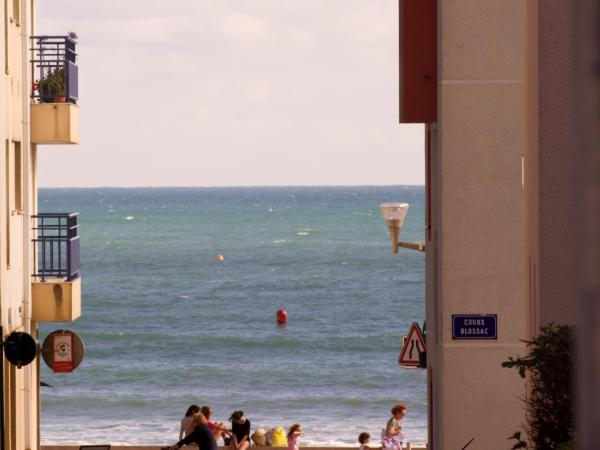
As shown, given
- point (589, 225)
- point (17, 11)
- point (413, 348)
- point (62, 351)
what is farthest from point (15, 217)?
point (589, 225)

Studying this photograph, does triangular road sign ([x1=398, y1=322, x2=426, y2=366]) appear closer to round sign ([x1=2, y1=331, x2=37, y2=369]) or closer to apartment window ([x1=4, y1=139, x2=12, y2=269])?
round sign ([x1=2, y1=331, x2=37, y2=369])

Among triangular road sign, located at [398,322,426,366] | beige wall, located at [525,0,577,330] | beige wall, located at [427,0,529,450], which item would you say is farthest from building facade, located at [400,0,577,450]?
beige wall, located at [525,0,577,330]

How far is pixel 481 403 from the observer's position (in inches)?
675

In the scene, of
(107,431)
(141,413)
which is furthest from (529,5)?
(141,413)

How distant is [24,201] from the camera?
71.2ft

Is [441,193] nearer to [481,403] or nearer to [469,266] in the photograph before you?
[469,266]

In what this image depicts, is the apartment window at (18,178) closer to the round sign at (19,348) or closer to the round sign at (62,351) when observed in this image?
the round sign at (62,351)

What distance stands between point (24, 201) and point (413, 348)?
6982 millimetres

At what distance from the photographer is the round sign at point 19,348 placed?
19.2 metres

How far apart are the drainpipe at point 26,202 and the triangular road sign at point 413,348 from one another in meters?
6.30

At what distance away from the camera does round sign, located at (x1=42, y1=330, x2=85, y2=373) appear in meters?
20.7

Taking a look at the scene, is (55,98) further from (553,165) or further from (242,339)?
(242,339)

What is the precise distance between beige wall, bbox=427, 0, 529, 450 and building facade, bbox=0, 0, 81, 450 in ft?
22.6

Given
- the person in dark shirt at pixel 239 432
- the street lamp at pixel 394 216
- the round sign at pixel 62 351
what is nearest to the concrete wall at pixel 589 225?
the round sign at pixel 62 351
